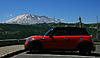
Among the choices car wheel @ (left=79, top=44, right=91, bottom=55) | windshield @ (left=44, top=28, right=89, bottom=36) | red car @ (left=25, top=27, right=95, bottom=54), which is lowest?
car wheel @ (left=79, top=44, right=91, bottom=55)

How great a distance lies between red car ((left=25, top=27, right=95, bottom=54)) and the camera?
37.8 feet

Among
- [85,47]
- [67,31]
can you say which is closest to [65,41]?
[67,31]

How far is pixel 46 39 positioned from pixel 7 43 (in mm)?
7619

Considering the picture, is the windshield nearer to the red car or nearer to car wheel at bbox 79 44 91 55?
the red car

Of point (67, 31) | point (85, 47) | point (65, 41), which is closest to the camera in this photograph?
point (85, 47)

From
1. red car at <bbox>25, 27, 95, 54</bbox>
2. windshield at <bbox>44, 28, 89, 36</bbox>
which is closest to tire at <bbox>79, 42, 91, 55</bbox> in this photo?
red car at <bbox>25, 27, 95, 54</bbox>

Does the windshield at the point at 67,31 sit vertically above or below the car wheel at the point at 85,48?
above

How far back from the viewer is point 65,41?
11.6 m

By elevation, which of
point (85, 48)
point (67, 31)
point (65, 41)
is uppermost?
point (67, 31)

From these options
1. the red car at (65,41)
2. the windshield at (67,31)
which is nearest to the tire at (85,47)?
the red car at (65,41)

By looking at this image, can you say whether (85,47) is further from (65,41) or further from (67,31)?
(67,31)

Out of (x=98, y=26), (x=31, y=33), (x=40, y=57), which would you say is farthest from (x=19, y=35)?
(x=40, y=57)

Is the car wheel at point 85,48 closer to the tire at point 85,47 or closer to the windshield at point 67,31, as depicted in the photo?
the tire at point 85,47

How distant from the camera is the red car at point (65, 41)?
1152cm
